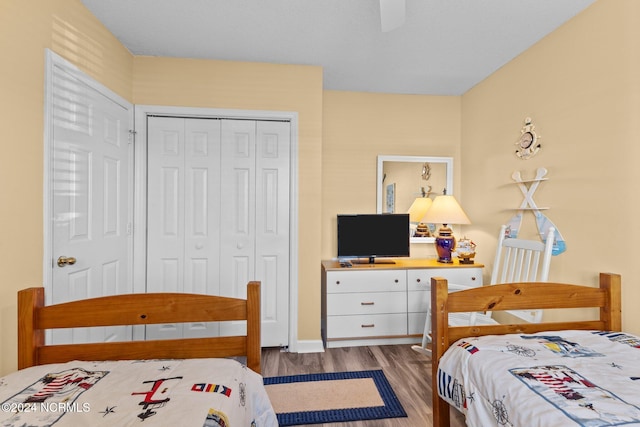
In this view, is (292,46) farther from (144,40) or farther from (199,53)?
(144,40)

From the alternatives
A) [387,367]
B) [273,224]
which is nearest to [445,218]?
[387,367]

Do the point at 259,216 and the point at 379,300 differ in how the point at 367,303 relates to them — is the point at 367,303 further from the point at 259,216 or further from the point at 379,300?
the point at 259,216

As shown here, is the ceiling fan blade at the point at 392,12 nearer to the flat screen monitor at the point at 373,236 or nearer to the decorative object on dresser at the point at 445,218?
the flat screen monitor at the point at 373,236

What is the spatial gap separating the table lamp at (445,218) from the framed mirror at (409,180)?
0.25 metres

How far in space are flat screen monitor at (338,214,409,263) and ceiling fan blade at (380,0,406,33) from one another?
182 centimetres

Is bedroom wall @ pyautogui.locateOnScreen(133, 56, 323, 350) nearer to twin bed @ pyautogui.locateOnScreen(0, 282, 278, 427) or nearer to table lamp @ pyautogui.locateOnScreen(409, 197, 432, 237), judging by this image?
table lamp @ pyautogui.locateOnScreen(409, 197, 432, 237)

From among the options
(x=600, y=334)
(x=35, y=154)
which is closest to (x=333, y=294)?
(x=600, y=334)

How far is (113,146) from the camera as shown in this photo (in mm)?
2424

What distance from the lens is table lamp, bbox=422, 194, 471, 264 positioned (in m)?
3.12

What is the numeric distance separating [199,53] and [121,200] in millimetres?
1348

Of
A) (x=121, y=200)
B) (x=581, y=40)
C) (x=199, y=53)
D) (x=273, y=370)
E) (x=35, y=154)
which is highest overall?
(x=199, y=53)

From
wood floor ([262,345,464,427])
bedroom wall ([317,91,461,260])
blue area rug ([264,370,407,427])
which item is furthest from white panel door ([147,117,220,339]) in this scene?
blue area rug ([264,370,407,427])

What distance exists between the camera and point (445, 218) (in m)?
3.13

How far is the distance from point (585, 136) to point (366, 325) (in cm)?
215
